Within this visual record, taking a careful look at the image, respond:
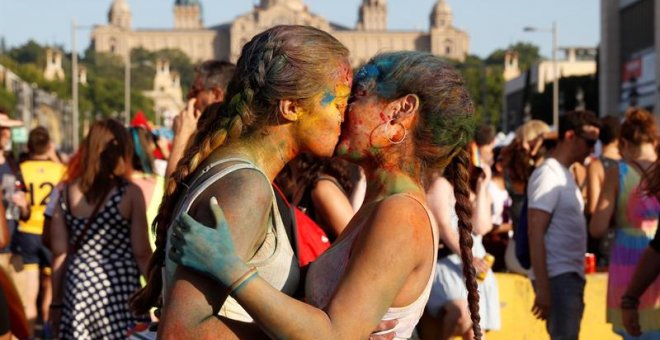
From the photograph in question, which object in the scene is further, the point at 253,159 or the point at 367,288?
the point at 253,159

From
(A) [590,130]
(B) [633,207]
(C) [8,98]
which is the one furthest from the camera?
(C) [8,98]

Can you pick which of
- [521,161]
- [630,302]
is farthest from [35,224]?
[630,302]

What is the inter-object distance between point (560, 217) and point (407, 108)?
3944 millimetres

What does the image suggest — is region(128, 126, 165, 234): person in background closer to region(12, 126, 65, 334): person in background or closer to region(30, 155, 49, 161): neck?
region(12, 126, 65, 334): person in background

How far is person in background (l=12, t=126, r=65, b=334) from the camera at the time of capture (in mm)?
Answer: 10367

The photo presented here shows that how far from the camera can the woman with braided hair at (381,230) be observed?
257 centimetres

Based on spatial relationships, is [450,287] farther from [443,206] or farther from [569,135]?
Answer: [569,135]

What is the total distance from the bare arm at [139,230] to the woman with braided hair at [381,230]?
3097 millimetres

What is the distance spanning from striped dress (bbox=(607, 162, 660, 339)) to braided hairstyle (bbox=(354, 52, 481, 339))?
11.4 feet

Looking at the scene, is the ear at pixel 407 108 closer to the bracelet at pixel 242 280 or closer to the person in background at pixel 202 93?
the bracelet at pixel 242 280

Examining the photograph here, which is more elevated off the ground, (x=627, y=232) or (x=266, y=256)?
(x=266, y=256)

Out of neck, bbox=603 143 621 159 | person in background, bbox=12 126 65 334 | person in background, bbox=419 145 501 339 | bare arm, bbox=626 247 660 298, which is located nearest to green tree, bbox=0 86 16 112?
person in background, bbox=12 126 65 334

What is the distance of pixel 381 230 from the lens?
8.97 ft

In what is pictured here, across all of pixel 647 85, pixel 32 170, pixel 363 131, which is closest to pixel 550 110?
pixel 647 85
